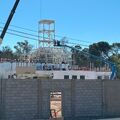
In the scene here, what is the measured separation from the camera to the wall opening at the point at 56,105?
2650 centimetres

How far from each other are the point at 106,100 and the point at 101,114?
1166mm

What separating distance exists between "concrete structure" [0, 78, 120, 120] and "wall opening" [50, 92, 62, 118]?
347 millimetres

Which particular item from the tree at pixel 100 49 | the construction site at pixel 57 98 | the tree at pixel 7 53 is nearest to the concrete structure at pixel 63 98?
the construction site at pixel 57 98

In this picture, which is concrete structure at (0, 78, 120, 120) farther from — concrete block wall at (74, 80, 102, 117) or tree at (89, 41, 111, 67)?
tree at (89, 41, 111, 67)

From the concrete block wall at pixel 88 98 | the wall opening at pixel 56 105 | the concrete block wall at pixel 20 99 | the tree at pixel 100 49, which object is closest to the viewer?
the concrete block wall at pixel 20 99

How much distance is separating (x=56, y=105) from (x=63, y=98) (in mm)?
2117

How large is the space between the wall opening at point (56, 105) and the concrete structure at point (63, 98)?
0.35 metres

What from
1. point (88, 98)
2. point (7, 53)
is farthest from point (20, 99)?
point (7, 53)

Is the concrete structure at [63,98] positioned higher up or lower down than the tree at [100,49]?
lower down

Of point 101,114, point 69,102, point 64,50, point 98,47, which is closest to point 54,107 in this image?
point 69,102

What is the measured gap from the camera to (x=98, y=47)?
117812mm

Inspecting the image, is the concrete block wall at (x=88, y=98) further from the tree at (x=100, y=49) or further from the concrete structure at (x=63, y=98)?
the tree at (x=100, y=49)

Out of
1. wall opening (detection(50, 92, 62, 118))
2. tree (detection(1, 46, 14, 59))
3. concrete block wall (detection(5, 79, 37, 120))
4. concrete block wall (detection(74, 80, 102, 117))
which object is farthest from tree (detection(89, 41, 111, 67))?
concrete block wall (detection(5, 79, 37, 120))

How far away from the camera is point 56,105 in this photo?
95.1ft
